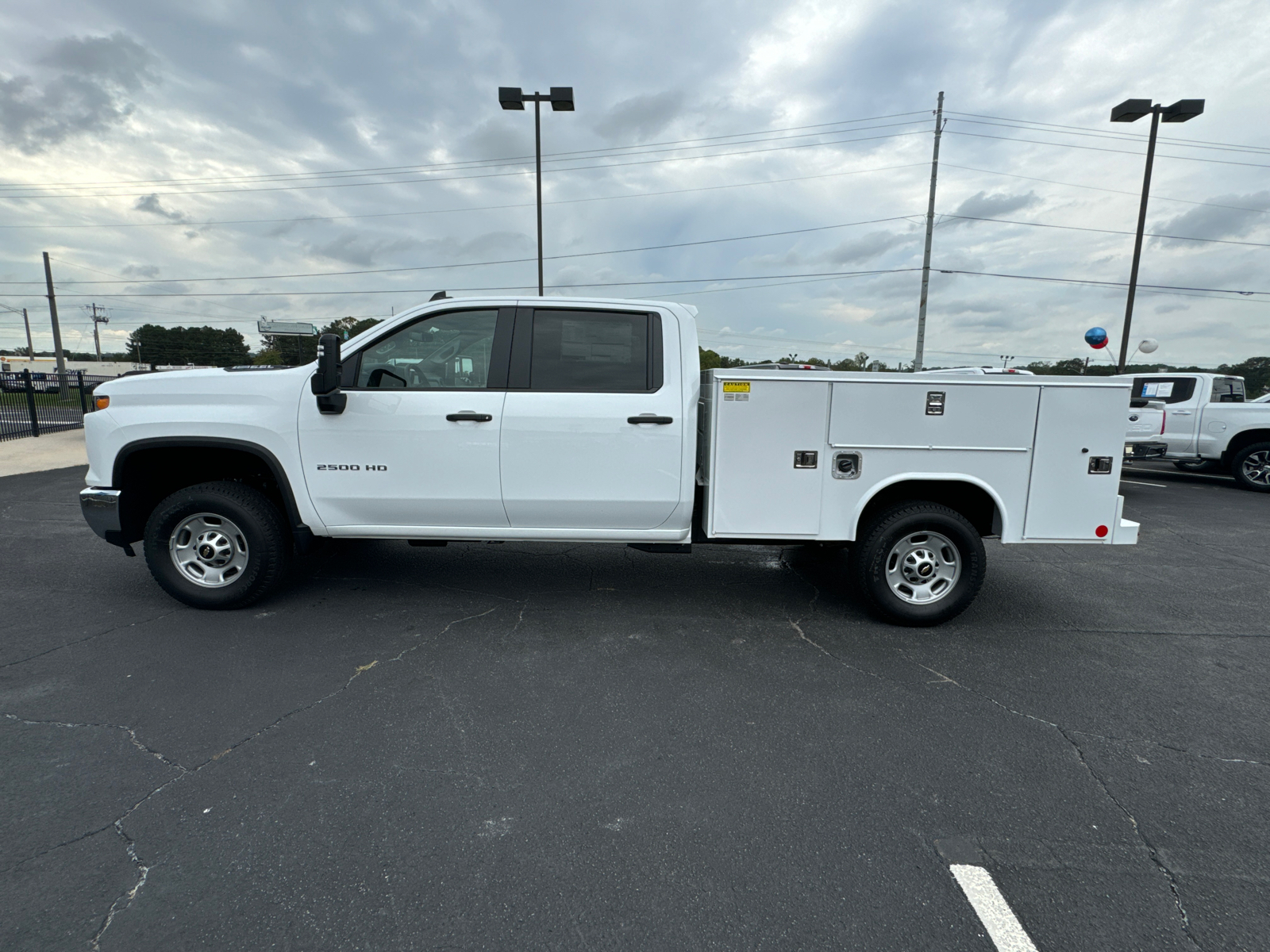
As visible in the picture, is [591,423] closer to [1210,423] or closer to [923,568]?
[923,568]

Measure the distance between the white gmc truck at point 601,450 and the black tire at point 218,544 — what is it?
1 cm

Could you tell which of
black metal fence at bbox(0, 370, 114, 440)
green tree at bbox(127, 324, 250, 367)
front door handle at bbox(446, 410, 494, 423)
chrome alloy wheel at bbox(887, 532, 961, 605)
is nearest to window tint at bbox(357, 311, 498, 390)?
front door handle at bbox(446, 410, 494, 423)

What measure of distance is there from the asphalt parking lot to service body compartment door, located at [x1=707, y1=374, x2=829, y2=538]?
74 centimetres

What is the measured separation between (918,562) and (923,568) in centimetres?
7

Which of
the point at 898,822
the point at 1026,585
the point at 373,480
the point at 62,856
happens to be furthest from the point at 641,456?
the point at 1026,585

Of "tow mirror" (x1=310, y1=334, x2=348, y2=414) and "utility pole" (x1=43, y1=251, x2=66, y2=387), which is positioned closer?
"tow mirror" (x1=310, y1=334, x2=348, y2=414)

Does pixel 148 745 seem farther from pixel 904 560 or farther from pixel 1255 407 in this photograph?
pixel 1255 407

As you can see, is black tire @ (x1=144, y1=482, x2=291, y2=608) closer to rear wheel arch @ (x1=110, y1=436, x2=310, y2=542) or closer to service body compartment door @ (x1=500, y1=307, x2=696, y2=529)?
rear wheel arch @ (x1=110, y1=436, x2=310, y2=542)

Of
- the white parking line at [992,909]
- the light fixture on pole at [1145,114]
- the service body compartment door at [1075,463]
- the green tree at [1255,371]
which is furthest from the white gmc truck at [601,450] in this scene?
the green tree at [1255,371]

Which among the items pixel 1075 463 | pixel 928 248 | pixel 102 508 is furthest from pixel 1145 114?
pixel 102 508

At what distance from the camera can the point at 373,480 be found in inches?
170

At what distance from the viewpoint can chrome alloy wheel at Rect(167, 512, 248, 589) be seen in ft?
14.7

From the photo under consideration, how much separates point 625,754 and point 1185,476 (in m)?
14.4

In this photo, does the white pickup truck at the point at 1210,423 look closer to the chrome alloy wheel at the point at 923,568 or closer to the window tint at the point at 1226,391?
the window tint at the point at 1226,391
